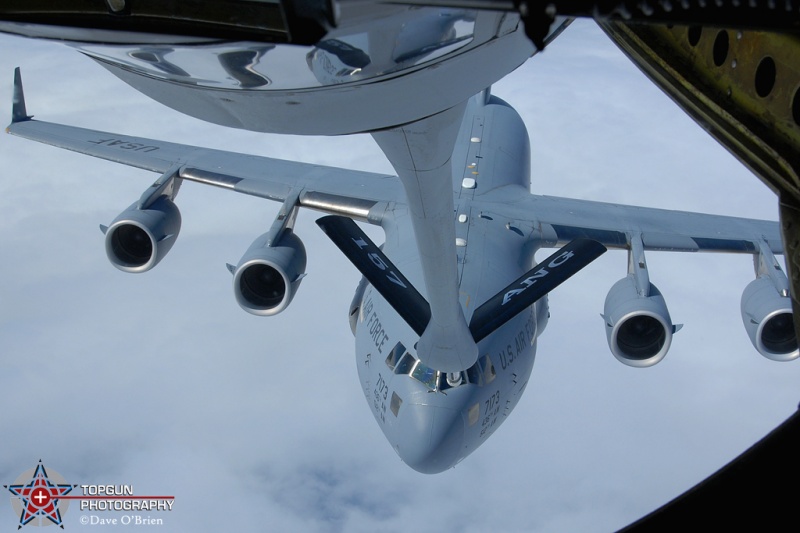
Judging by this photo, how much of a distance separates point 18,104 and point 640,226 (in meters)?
15.1

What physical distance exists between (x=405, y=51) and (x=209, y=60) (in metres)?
0.71

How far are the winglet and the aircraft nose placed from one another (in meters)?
13.2

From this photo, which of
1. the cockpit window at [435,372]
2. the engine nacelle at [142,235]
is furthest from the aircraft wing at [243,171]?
the cockpit window at [435,372]

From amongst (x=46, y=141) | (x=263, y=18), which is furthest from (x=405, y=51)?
(x=46, y=141)

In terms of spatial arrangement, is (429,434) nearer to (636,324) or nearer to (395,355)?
(395,355)

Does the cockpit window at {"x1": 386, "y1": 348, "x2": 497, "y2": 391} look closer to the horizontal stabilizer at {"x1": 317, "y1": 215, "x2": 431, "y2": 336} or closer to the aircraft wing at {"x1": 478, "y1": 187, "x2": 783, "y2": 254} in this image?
the horizontal stabilizer at {"x1": 317, "y1": 215, "x2": 431, "y2": 336}

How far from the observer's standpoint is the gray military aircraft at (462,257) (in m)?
11.9

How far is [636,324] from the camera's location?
1622cm

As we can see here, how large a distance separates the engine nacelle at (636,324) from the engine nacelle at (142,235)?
371 inches

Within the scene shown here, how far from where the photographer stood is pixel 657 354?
16.2 m

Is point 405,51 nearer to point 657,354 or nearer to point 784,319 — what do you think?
point 657,354

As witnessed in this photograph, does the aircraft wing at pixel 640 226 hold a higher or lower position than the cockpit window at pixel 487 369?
higher

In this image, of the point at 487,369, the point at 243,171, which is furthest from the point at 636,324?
the point at 243,171

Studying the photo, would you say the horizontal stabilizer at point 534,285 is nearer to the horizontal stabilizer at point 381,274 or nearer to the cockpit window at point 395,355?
the horizontal stabilizer at point 381,274
